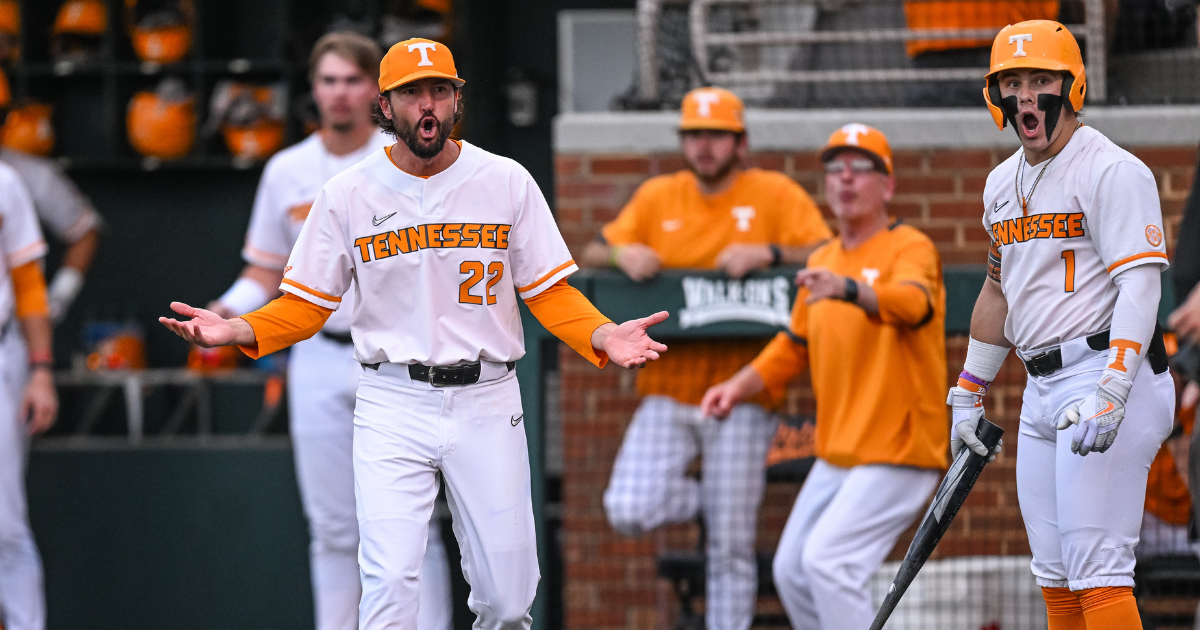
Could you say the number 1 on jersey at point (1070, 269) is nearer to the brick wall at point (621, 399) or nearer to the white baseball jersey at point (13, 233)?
the brick wall at point (621, 399)

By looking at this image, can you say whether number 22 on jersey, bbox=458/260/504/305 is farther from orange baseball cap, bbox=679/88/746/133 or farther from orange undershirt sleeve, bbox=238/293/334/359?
orange baseball cap, bbox=679/88/746/133

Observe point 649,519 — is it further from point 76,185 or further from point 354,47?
point 76,185

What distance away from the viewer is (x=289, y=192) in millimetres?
5672

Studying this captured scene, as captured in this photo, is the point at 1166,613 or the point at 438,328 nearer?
the point at 438,328

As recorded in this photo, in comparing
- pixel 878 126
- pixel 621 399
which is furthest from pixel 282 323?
pixel 878 126

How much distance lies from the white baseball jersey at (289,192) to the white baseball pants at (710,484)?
166cm

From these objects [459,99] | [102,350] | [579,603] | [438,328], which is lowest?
[579,603]

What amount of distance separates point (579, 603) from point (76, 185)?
179 inches

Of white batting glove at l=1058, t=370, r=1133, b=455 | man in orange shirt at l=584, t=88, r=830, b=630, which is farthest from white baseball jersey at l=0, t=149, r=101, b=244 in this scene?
white batting glove at l=1058, t=370, r=1133, b=455

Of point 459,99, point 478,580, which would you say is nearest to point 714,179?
point 459,99

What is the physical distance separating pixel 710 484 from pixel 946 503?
1.58 metres

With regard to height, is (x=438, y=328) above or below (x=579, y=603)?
above

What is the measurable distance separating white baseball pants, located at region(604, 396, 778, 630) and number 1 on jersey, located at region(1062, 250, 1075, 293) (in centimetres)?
200

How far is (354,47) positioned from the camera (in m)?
5.58
